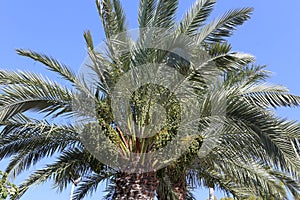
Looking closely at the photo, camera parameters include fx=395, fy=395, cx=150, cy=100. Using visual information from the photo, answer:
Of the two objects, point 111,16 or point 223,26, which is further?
point 111,16

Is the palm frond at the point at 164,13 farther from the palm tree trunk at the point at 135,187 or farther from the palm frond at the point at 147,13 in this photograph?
the palm tree trunk at the point at 135,187

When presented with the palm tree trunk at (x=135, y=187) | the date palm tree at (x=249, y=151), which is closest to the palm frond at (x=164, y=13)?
the date palm tree at (x=249, y=151)

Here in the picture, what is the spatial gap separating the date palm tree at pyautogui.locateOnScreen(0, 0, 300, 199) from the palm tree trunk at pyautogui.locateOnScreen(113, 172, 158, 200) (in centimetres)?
2

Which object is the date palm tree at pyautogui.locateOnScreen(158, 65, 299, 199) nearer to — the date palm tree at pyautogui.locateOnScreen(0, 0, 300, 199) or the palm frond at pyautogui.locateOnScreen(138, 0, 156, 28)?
the date palm tree at pyautogui.locateOnScreen(0, 0, 300, 199)

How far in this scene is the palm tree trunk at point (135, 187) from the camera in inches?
290

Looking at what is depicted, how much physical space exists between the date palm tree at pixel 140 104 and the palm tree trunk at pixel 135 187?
0.02 meters

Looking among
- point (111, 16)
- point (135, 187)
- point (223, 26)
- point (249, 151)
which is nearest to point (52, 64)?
point (111, 16)

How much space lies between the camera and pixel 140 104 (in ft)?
24.8

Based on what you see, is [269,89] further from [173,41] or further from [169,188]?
[169,188]

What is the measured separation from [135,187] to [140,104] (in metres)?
1.56

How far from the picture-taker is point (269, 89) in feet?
24.6

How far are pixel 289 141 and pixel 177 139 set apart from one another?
197 cm

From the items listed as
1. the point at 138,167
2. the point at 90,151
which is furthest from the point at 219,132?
the point at 90,151

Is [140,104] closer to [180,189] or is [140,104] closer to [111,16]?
[111,16]
